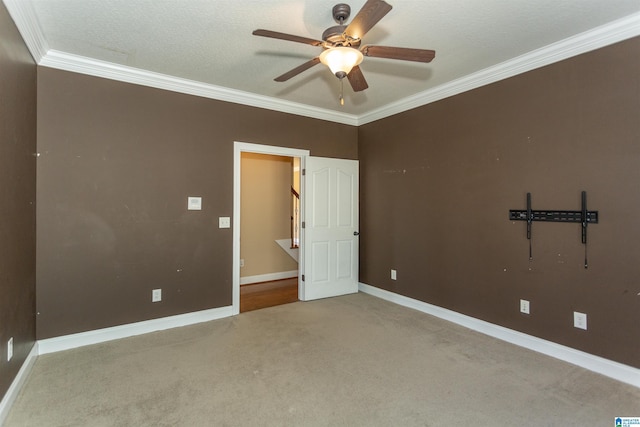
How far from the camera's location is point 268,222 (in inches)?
223

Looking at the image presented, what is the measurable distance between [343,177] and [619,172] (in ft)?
9.67

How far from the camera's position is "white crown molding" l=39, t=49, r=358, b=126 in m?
2.84

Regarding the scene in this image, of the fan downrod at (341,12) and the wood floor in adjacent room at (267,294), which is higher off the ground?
the fan downrod at (341,12)

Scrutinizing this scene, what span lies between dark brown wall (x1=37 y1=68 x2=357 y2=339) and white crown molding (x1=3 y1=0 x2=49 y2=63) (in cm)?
25

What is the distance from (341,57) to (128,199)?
98.6 inches

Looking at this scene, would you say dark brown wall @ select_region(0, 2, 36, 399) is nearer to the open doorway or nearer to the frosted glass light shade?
the frosted glass light shade

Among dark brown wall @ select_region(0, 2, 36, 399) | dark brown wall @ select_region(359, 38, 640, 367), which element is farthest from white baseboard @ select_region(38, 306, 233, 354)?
dark brown wall @ select_region(359, 38, 640, 367)

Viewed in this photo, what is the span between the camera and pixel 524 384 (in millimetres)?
2293

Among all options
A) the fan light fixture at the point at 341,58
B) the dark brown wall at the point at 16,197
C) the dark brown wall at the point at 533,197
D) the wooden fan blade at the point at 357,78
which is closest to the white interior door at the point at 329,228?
the dark brown wall at the point at 533,197

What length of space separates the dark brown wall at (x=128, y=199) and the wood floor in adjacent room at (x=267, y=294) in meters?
0.58

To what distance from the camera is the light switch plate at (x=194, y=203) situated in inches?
137

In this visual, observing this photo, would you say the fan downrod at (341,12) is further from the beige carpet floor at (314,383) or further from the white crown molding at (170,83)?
the beige carpet floor at (314,383)

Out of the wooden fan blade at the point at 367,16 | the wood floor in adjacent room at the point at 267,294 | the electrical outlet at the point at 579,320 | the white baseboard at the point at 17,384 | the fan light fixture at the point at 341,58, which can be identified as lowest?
the wood floor in adjacent room at the point at 267,294

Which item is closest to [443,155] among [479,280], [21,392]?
[479,280]
